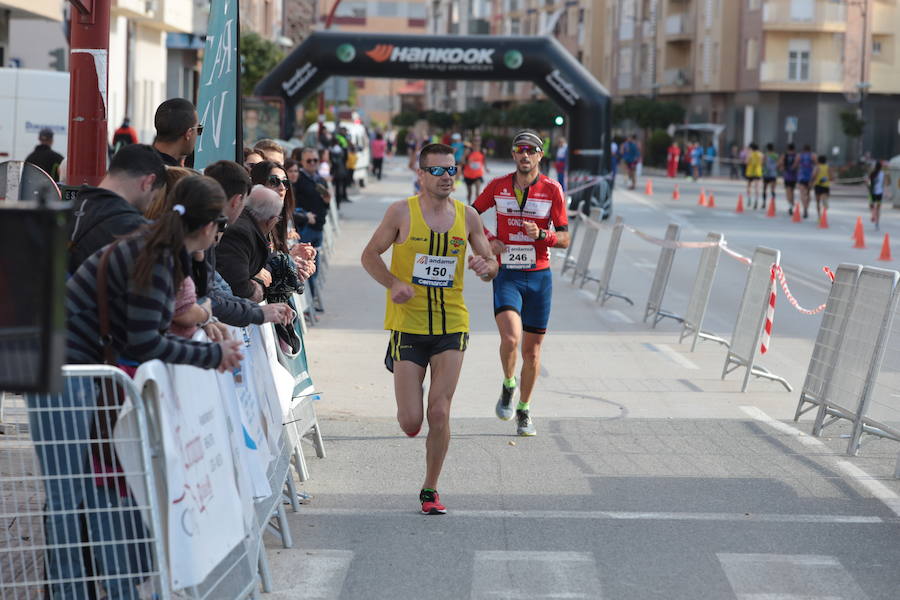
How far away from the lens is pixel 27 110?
22047 millimetres

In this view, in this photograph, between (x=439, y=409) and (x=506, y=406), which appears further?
(x=506, y=406)

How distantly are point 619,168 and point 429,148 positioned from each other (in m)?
69.8

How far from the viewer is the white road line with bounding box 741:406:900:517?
7.46 meters

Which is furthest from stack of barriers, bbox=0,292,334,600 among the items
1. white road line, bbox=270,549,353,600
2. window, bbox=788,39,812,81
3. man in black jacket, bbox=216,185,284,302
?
window, bbox=788,39,812,81

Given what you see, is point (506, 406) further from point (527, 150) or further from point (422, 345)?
point (422, 345)

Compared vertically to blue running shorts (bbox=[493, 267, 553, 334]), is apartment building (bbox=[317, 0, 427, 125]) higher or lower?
higher

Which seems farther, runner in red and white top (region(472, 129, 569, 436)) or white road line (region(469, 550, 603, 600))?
runner in red and white top (region(472, 129, 569, 436))

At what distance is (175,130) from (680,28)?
81181 mm

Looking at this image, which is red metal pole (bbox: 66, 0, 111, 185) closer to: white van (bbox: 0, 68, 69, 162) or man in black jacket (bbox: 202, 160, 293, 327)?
man in black jacket (bbox: 202, 160, 293, 327)

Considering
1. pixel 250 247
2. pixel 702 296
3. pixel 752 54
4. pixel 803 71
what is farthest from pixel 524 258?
pixel 752 54

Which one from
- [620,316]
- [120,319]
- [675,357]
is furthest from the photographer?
[620,316]

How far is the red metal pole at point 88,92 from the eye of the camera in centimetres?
860

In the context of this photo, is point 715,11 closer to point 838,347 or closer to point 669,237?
point 669,237

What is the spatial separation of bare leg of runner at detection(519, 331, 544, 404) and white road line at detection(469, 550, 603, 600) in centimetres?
293
